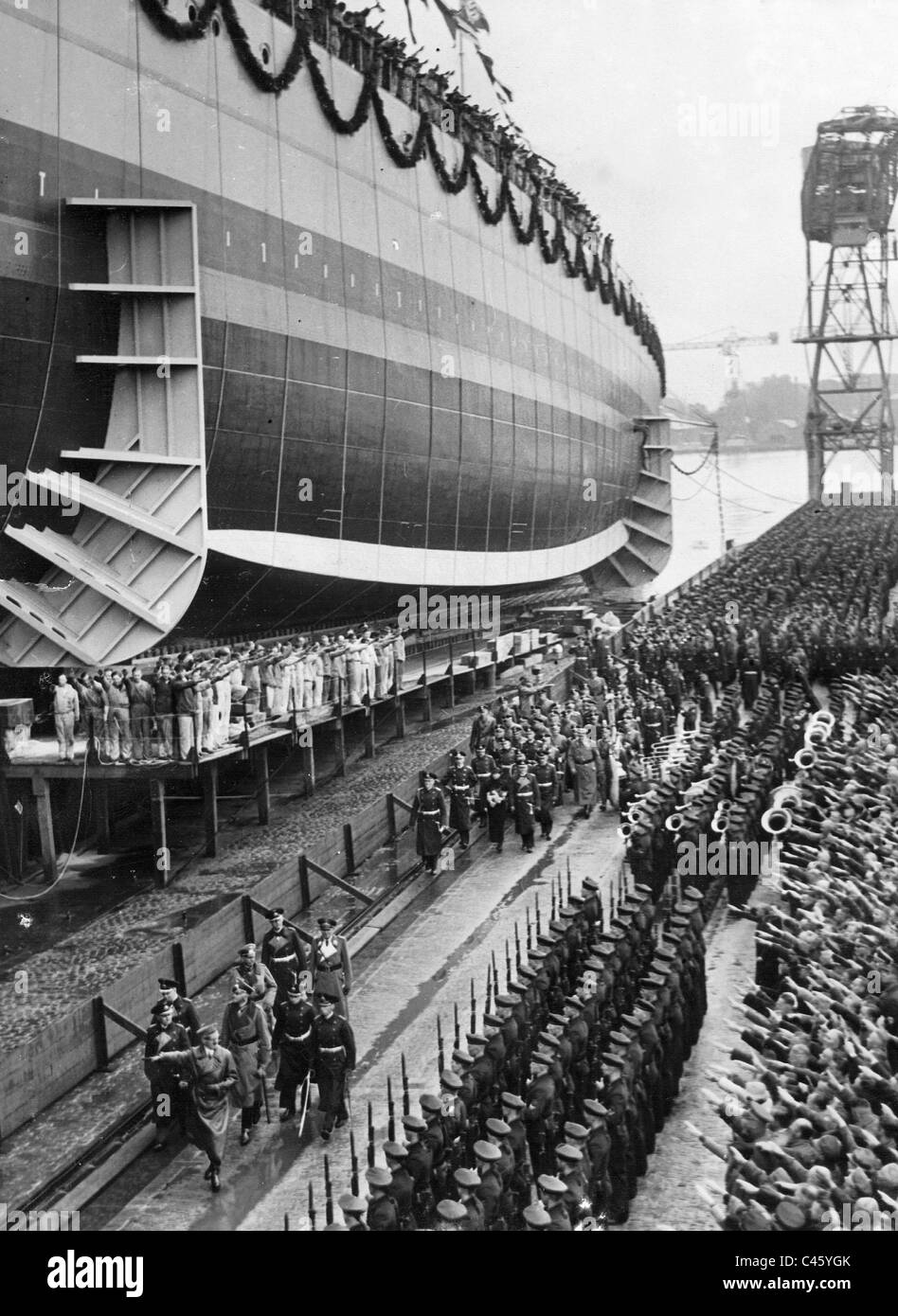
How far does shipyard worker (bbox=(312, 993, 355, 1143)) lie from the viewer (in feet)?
31.0

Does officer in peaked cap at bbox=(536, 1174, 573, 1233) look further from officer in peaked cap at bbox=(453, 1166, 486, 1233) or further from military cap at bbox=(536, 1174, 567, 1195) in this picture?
officer in peaked cap at bbox=(453, 1166, 486, 1233)


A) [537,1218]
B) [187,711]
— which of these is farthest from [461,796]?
[537,1218]

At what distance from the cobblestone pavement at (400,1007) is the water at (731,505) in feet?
111

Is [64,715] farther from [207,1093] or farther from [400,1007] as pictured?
[207,1093]

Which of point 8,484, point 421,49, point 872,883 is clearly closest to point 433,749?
point 8,484

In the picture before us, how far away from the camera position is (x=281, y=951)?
10961 millimetres

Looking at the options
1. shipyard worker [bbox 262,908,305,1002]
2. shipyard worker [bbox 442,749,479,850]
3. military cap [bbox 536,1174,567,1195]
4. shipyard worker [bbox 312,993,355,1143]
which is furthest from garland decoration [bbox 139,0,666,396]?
military cap [bbox 536,1174,567,1195]

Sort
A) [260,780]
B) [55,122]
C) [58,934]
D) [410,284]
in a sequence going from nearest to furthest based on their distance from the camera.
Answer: [58,934] → [55,122] → [260,780] → [410,284]

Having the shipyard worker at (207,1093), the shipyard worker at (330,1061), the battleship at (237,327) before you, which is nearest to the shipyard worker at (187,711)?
the battleship at (237,327)

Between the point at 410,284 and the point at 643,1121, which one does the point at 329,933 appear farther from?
the point at 410,284

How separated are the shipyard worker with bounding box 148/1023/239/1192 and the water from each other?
4088 cm

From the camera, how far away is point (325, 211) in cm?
2120

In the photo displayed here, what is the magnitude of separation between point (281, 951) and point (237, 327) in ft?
35.8
